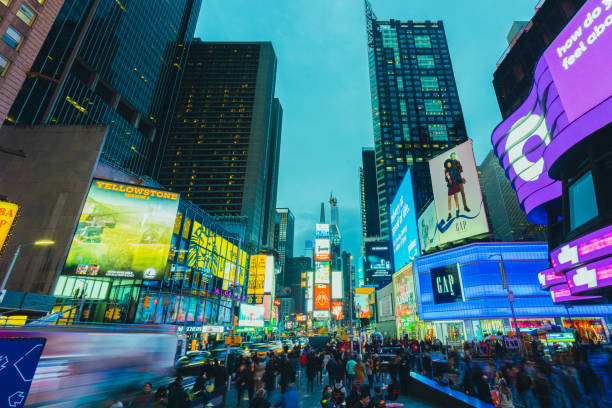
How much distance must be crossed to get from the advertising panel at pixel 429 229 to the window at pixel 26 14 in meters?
53.6

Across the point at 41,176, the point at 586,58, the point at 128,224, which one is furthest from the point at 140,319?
the point at 586,58

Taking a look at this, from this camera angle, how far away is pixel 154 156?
134 meters

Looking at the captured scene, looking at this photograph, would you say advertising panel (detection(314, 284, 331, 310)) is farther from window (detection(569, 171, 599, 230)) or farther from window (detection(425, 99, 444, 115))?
window (detection(425, 99, 444, 115))

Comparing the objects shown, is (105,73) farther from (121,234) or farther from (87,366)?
(87,366)

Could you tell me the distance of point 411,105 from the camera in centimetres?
13625

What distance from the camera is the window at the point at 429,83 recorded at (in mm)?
137250

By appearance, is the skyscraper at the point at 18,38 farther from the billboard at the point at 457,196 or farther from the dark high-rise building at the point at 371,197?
the dark high-rise building at the point at 371,197

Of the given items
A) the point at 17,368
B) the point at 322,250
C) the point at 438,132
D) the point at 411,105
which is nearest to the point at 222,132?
the point at 411,105

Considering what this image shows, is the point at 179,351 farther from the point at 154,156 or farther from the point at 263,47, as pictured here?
the point at 263,47

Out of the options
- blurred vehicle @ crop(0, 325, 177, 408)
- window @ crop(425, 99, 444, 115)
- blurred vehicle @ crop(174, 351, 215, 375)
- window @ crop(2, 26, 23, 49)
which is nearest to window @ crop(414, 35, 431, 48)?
window @ crop(425, 99, 444, 115)

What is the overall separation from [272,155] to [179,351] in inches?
6882

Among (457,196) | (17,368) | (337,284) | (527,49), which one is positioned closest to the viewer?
(17,368)

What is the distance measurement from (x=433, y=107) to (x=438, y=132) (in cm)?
1270

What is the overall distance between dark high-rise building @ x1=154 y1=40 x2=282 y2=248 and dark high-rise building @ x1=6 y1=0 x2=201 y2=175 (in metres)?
22.1
